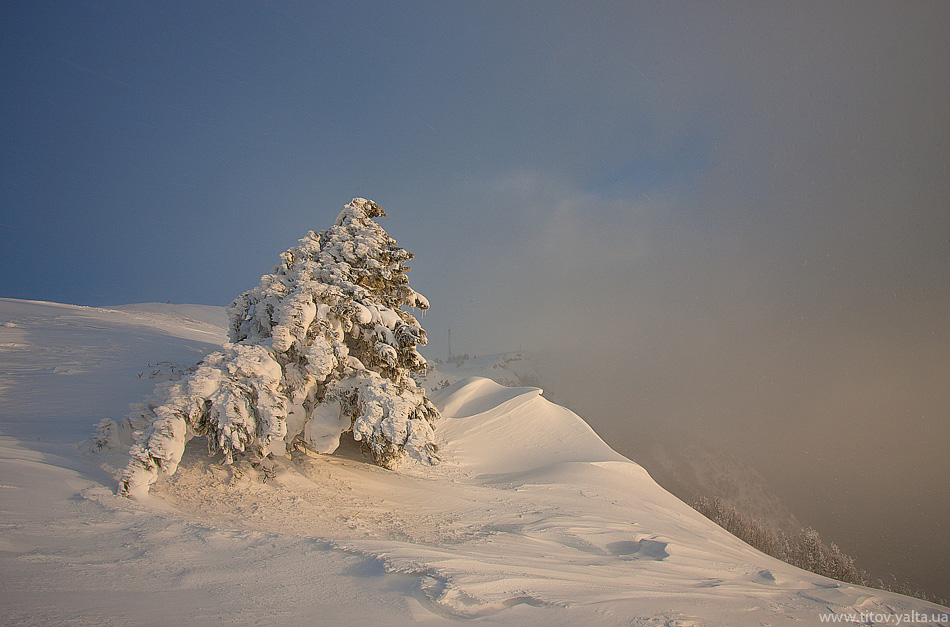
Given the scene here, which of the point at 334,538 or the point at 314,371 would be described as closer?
the point at 334,538

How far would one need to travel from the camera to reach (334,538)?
4.19m

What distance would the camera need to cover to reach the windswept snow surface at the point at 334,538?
2668mm

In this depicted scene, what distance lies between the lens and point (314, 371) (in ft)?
21.5

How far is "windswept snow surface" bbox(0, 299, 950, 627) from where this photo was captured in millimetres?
2668

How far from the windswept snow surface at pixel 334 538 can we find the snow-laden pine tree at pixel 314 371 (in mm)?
694

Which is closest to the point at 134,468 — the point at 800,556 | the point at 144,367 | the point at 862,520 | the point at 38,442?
the point at 38,442

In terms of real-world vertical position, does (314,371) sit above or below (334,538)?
above

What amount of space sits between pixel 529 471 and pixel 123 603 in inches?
327

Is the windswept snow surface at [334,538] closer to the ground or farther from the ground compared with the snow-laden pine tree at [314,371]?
closer to the ground

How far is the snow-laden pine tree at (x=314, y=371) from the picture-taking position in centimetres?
539

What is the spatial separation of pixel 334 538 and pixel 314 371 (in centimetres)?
297

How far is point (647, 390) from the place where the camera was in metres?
44.8

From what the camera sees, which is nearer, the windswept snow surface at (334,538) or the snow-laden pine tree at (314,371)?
the windswept snow surface at (334,538)

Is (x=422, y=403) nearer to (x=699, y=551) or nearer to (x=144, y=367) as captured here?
(x=699, y=551)
